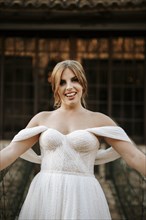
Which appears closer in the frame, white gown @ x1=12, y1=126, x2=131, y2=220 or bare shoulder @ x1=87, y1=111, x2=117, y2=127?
white gown @ x1=12, y1=126, x2=131, y2=220

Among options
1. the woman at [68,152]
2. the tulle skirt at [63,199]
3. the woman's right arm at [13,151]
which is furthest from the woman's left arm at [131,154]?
the woman's right arm at [13,151]

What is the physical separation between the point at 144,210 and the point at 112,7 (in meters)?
4.59

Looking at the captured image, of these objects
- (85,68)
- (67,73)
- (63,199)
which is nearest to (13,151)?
(63,199)

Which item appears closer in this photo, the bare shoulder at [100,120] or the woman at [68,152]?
the woman at [68,152]

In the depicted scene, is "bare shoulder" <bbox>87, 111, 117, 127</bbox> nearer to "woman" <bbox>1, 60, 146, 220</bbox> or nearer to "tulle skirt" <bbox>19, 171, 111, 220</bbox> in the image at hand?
"woman" <bbox>1, 60, 146, 220</bbox>

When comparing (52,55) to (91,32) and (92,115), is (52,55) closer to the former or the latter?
(91,32)

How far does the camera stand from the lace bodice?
448 cm

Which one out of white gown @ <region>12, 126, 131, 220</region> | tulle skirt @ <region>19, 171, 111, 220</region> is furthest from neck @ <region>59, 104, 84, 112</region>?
tulle skirt @ <region>19, 171, 111, 220</region>

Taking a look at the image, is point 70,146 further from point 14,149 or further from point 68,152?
point 14,149

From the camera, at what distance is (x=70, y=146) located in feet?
14.8

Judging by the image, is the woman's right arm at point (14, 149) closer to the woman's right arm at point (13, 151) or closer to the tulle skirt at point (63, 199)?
the woman's right arm at point (13, 151)

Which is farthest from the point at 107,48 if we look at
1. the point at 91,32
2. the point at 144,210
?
the point at 144,210

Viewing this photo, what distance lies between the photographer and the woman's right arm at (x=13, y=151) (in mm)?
4496

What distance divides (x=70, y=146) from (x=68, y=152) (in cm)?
5
